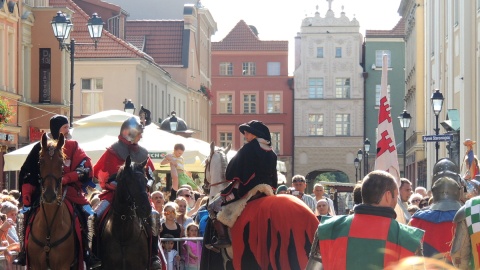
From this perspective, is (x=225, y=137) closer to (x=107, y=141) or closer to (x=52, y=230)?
(x=107, y=141)

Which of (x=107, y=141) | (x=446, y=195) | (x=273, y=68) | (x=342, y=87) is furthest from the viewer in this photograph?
(x=273, y=68)

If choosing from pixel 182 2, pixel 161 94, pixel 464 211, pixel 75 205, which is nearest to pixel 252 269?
pixel 75 205

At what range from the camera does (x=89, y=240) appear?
13461 mm

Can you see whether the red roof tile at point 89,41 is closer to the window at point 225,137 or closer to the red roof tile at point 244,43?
the window at point 225,137

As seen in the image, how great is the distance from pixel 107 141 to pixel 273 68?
82174mm

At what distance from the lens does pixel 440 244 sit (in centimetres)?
1084

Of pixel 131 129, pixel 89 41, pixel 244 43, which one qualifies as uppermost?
pixel 244 43

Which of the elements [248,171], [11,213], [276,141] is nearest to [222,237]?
[248,171]

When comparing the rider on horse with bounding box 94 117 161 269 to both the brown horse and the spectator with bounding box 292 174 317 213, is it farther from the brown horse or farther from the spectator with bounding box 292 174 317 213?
the spectator with bounding box 292 174 317 213

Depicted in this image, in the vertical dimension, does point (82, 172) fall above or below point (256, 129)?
below

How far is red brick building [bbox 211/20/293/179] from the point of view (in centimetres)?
10231

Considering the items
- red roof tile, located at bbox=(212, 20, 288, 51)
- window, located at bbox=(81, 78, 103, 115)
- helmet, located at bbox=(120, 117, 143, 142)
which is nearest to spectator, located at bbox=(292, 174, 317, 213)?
helmet, located at bbox=(120, 117, 143, 142)

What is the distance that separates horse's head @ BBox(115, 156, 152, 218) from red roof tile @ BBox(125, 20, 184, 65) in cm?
5909

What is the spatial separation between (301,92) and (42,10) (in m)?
60.6
